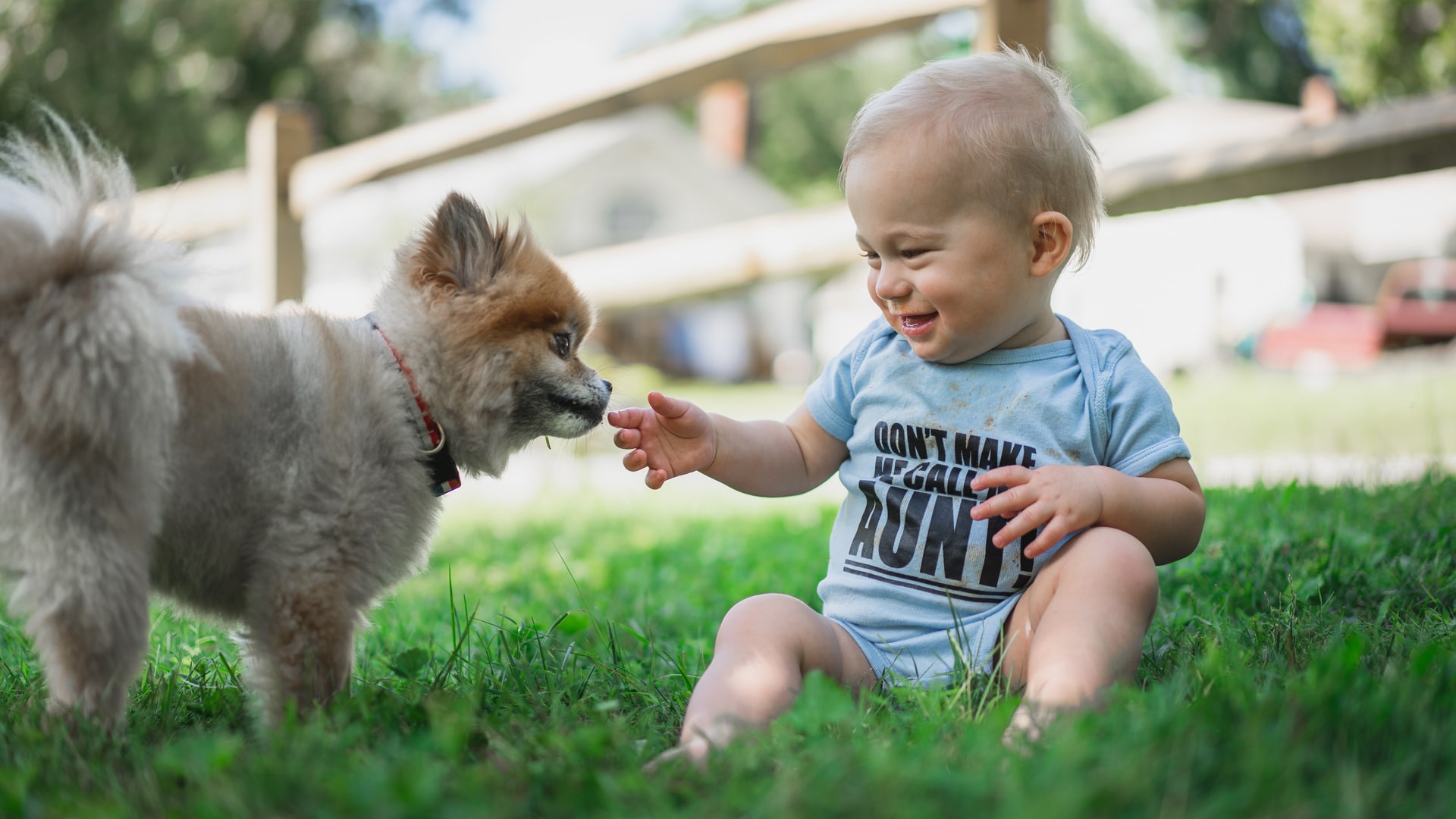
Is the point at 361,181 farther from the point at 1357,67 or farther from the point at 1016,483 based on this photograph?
the point at 1357,67

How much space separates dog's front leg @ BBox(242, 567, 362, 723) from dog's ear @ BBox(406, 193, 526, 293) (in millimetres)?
779

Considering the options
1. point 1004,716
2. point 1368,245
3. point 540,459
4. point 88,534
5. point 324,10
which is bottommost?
point 1368,245

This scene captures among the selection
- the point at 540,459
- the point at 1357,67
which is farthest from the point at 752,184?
the point at 540,459

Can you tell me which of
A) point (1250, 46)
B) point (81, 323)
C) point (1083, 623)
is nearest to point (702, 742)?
point (1083, 623)

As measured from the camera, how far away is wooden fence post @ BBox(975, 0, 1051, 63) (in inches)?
177

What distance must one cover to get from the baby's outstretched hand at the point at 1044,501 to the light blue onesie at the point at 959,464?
0.13 meters

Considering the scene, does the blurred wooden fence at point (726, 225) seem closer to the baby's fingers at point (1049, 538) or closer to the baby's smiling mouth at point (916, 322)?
the baby's smiling mouth at point (916, 322)

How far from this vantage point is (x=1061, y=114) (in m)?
2.48

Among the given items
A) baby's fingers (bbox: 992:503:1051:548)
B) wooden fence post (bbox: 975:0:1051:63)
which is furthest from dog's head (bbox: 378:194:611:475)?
wooden fence post (bbox: 975:0:1051:63)

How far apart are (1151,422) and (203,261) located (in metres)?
2.02

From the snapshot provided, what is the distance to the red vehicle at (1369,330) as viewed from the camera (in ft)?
74.2

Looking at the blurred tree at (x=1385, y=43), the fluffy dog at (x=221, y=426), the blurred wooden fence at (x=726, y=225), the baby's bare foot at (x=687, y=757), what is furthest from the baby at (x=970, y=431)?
the blurred tree at (x=1385, y=43)

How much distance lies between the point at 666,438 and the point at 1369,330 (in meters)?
24.1

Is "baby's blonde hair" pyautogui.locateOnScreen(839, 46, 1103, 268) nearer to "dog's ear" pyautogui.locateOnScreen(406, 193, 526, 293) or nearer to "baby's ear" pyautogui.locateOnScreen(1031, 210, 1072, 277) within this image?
"baby's ear" pyautogui.locateOnScreen(1031, 210, 1072, 277)
